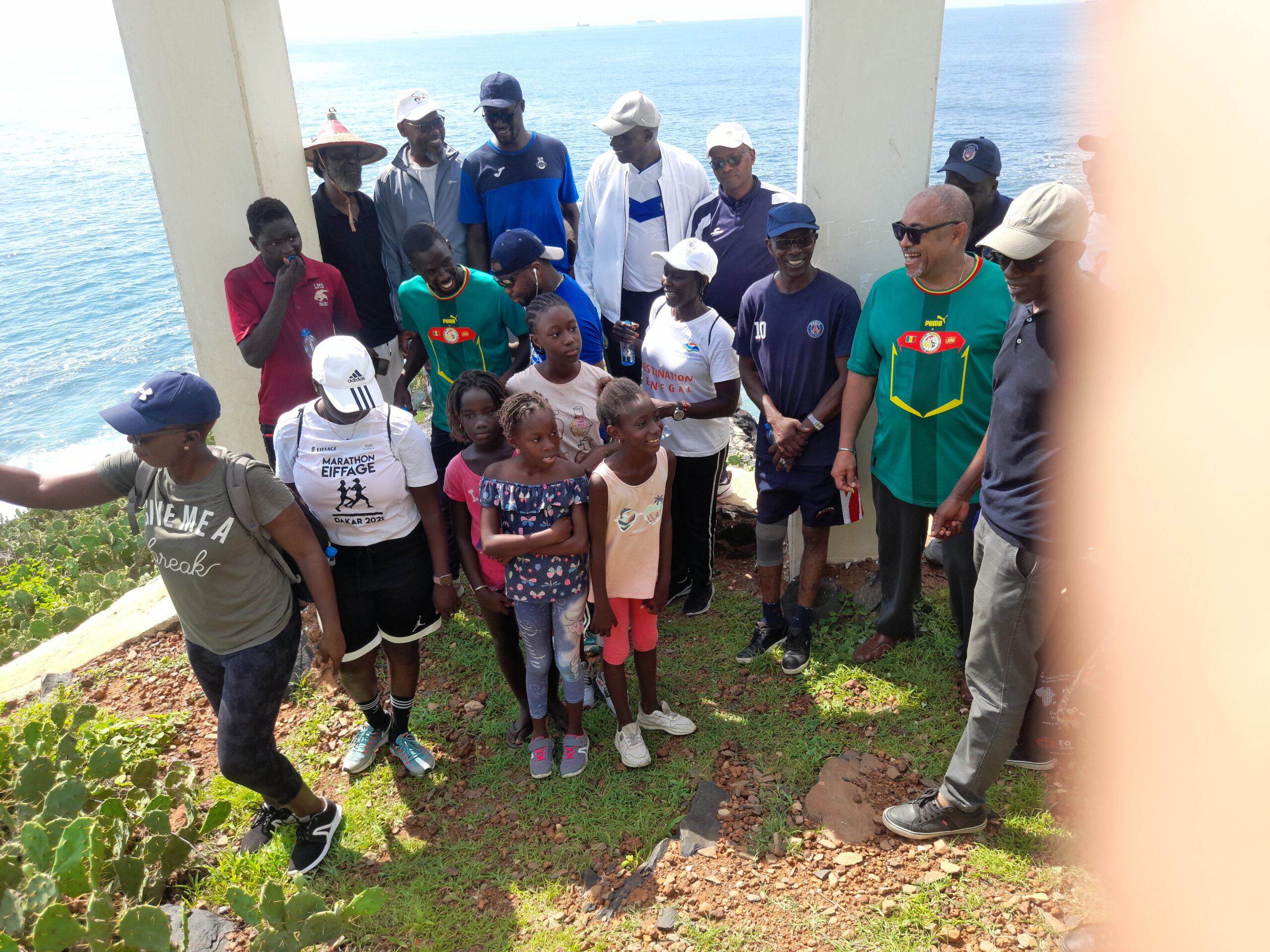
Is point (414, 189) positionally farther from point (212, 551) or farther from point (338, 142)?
point (212, 551)

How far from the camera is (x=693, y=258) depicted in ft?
14.4

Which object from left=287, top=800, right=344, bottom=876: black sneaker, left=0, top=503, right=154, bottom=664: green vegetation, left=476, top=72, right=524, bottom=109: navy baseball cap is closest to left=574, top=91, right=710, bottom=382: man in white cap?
left=476, top=72, right=524, bottom=109: navy baseball cap

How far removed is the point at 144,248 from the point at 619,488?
1294 inches

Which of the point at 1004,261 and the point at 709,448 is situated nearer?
the point at 1004,261

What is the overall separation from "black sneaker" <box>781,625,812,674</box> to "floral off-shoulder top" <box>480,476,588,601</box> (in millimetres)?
1417

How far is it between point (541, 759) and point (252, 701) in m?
1.31

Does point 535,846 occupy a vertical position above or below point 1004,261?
below

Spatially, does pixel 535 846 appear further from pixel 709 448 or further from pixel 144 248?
pixel 144 248

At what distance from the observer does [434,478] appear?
12.5 ft

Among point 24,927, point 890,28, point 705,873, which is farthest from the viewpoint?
point 890,28

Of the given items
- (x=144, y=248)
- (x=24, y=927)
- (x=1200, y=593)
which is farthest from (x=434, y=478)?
(x=144, y=248)

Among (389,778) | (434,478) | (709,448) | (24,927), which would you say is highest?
(434,478)

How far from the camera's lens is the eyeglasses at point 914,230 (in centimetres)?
372

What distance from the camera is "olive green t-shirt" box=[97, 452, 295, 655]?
3.18 metres
